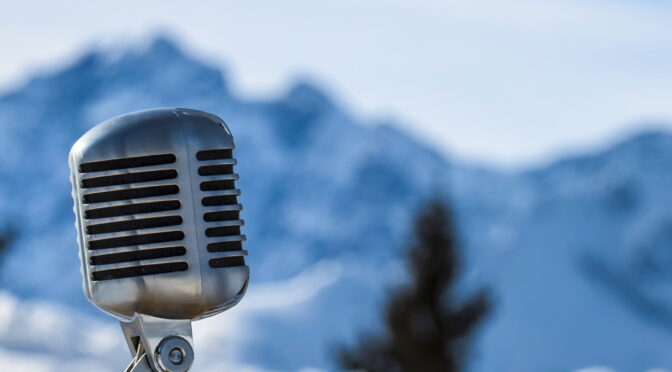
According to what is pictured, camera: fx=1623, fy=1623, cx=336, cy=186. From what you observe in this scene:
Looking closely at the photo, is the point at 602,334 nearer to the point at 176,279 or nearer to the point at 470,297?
the point at 470,297

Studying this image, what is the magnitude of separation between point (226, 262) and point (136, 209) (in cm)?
22

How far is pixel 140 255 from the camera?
3.21 m

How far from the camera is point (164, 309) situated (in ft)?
10.7

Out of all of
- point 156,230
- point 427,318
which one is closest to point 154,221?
point 156,230

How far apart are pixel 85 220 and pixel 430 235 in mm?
15528

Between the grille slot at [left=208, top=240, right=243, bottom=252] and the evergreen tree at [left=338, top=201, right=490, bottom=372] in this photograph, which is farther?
the evergreen tree at [left=338, top=201, right=490, bottom=372]

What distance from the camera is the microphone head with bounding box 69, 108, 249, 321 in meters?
3.21

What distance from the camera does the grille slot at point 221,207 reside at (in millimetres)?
3275

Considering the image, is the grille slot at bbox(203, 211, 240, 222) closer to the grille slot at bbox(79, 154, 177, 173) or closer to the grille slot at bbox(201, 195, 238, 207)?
the grille slot at bbox(201, 195, 238, 207)

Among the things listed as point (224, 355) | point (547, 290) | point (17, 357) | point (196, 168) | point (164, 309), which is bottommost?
point (164, 309)

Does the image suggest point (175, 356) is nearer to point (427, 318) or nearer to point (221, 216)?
point (221, 216)

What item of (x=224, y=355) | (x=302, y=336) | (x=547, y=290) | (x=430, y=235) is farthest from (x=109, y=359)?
(x=430, y=235)

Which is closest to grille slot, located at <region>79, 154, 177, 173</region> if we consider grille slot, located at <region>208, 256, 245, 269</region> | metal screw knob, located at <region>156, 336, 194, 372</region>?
grille slot, located at <region>208, 256, 245, 269</region>

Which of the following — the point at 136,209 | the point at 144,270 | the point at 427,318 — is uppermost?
the point at 427,318
